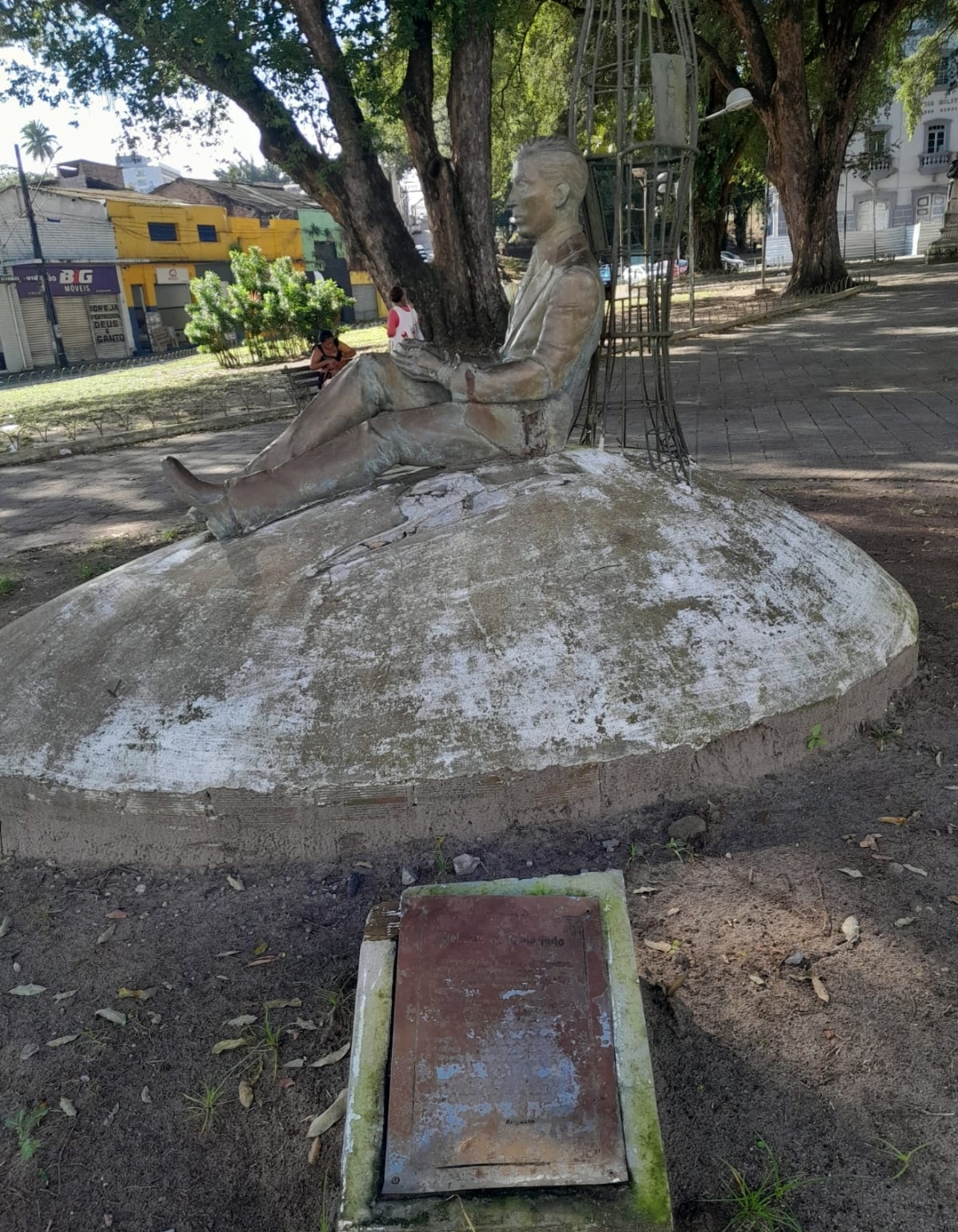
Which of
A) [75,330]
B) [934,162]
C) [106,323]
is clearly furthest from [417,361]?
[934,162]

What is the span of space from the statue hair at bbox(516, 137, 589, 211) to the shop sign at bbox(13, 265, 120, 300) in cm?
3059

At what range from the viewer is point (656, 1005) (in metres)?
2.58

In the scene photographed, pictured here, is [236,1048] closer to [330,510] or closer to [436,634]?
[436,634]

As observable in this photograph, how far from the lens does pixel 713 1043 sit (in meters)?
2.44

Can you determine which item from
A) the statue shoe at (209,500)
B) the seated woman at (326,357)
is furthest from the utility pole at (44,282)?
the statue shoe at (209,500)

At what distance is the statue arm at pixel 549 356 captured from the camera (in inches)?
156

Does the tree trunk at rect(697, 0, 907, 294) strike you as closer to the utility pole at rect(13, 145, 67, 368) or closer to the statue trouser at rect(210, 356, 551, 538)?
the statue trouser at rect(210, 356, 551, 538)

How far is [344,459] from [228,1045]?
7.83ft

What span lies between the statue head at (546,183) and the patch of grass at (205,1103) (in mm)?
3365

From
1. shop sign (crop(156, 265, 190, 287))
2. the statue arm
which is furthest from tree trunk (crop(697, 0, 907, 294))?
shop sign (crop(156, 265, 190, 287))

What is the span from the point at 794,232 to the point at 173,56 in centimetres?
1528

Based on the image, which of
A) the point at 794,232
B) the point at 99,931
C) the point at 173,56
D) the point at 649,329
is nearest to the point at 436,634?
the point at 99,931

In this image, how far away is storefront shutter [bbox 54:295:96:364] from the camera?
1229 inches

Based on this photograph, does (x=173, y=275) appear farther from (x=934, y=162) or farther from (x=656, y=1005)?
(x=656, y=1005)
